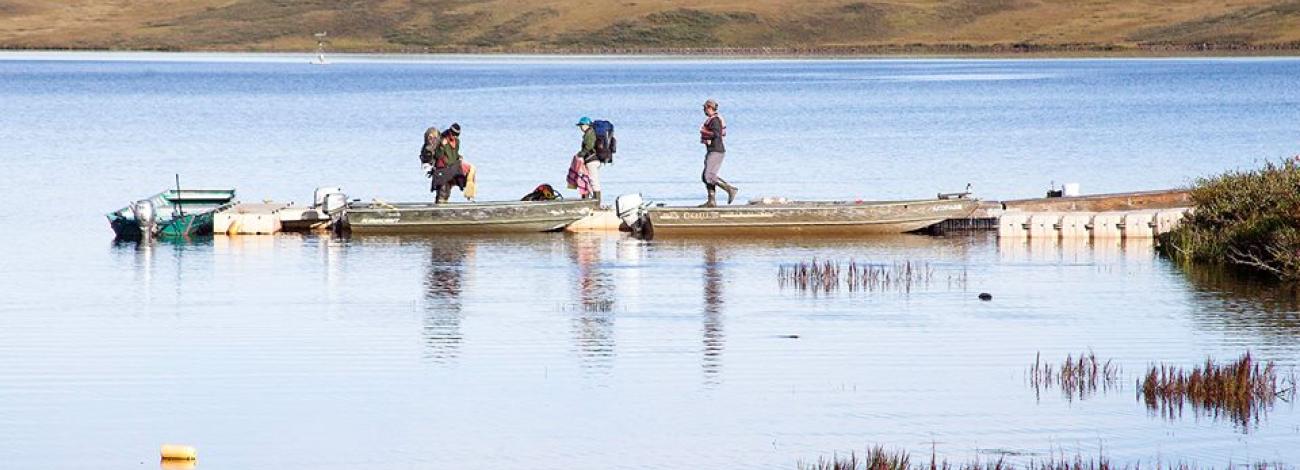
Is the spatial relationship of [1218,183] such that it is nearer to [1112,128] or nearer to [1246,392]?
[1246,392]

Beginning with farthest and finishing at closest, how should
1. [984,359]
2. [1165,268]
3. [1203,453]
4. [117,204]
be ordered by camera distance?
[117,204] < [1165,268] < [984,359] < [1203,453]

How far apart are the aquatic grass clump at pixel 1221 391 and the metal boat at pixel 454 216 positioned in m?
14.6

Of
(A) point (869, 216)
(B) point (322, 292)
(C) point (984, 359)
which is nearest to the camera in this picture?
(C) point (984, 359)

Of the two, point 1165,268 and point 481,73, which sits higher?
point 481,73

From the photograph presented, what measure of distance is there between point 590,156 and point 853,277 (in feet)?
23.1

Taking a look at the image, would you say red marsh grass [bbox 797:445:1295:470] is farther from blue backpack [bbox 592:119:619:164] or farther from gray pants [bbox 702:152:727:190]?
blue backpack [bbox 592:119:619:164]

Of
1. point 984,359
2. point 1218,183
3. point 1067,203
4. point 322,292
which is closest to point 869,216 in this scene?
point 1067,203

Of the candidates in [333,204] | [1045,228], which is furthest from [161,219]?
[1045,228]

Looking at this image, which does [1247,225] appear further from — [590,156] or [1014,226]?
[590,156]

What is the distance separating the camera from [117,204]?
4044 centimetres

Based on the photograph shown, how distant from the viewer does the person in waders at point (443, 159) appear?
102 ft

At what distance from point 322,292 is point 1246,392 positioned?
36.2 feet

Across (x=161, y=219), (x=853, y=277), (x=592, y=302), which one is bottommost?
(x=592, y=302)

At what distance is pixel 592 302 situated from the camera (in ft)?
77.2
